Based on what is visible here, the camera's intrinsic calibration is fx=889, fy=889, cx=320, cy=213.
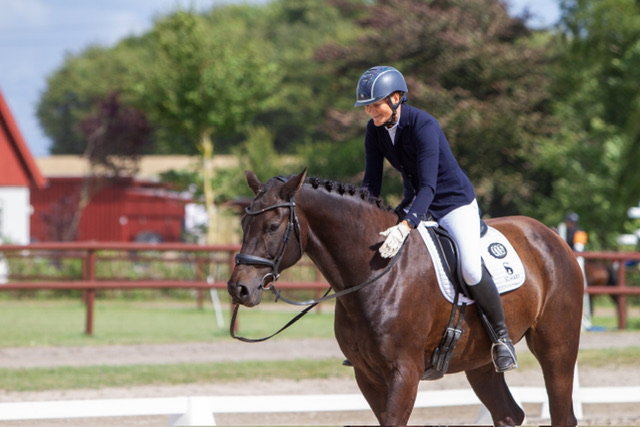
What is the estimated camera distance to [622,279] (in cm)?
1568

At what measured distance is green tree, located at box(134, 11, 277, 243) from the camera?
2994cm

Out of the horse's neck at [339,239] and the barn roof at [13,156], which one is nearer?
the horse's neck at [339,239]

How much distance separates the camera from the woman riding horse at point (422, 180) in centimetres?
516

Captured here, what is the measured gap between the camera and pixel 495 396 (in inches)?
239

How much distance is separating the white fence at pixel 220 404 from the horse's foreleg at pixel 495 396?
1.87 metres

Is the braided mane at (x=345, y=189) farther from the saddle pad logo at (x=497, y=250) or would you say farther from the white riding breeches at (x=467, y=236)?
the saddle pad logo at (x=497, y=250)

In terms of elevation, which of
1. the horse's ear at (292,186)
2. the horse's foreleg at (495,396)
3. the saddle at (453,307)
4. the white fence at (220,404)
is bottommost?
the white fence at (220,404)

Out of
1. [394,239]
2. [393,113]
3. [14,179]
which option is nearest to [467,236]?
[394,239]

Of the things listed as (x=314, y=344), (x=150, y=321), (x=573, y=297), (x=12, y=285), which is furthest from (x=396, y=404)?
(x=150, y=321)

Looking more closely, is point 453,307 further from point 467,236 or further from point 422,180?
point 422,180

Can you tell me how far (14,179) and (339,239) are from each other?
2863 centimetres

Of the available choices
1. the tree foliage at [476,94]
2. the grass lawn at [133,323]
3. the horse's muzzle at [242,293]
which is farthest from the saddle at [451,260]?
the tree foliage at [476,94]

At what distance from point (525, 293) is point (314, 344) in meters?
8.08

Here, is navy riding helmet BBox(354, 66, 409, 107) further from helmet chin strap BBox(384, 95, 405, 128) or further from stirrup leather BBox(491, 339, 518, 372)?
stirrup leather BBox(491, 339, 518, 372)
